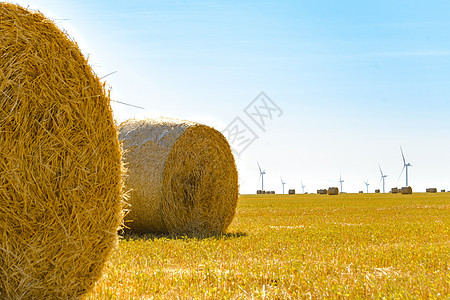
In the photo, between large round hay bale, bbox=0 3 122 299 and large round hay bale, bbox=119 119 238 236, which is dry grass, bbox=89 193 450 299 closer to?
large round hay bale, bbox=0 3 122 299

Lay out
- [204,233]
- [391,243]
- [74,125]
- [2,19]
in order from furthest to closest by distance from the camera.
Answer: [204,233] → [391,243] → [74,125] → [2,19]

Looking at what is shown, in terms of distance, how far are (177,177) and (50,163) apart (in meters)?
6.36

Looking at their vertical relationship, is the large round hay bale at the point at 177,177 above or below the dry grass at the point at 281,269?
above

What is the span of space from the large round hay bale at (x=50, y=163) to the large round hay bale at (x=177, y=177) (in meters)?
5.16

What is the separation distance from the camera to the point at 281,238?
10508 millimetres

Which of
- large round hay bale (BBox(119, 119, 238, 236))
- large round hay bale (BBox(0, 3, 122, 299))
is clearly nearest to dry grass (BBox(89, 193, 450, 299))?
large round hay bale (BBox(0, 3, 122, 299))

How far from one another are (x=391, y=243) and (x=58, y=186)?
24.0 ft

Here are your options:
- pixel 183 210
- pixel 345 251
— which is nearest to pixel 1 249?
pixel 345 251

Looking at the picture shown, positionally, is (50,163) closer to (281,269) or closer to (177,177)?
(281,269)

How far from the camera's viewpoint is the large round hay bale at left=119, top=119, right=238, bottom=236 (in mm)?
11398

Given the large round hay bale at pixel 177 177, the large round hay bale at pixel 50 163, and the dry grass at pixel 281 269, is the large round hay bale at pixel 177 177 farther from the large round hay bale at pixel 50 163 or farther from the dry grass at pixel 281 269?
the large round hay bale at pixel 50 163

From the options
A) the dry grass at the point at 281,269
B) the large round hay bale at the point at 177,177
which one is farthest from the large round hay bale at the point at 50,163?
the large round hay bale at the point at 177,177

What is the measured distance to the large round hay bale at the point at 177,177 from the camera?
449 inches

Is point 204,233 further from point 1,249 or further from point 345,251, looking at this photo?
point 1,249
